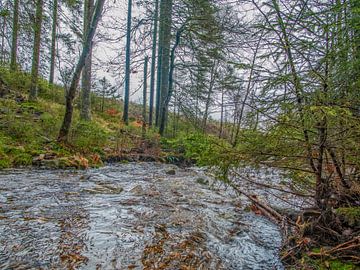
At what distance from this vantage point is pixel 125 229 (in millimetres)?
3115

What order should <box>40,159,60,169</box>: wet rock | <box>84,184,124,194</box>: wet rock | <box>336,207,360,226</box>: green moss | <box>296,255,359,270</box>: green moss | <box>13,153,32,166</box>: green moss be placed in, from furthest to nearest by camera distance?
<box>40,159,60,169</box>: wet rock
<box>13,153,32,166</box>: green moss
<box>84,184,124,194</box>: wet rock
<box>336,207,360,226</box>: green moss
<box>296,255,359,270</box>: green moss

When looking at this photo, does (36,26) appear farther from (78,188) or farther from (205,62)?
(205,62)

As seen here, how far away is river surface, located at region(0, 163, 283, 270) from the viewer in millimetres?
2438

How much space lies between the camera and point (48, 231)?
288 cm

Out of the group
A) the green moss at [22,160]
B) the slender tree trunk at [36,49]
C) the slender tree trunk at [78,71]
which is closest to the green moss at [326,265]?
the slender tree trunk at [36,49]

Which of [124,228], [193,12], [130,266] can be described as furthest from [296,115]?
[193,12]

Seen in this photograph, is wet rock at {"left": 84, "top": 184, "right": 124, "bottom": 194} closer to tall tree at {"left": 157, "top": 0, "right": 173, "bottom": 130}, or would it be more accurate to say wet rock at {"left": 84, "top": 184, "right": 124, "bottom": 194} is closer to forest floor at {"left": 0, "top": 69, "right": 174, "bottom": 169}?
forest floor at {"left": 0, "top": 69, "right": 174, "bottom": 169}

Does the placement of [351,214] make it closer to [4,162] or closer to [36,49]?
[4,162]

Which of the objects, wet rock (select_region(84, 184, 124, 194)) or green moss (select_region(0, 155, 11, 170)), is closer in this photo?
wet rock (select_region(84, 184, 124, 194))

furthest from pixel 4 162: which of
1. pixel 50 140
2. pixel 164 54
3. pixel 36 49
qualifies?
pixel 164 54

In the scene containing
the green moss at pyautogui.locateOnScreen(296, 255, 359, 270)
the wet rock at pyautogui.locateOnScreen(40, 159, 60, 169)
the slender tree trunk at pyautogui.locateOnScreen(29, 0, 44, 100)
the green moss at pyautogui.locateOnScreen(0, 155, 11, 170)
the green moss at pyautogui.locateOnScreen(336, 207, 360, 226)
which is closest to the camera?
the green moss at pyautogui.locateOnScreen(296, 255, 359, 270)

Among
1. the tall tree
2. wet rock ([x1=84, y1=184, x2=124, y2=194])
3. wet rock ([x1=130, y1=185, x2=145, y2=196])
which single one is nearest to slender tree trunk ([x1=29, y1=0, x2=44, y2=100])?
wet rock ([x1=84, y1=184, x2=124, y2=194])

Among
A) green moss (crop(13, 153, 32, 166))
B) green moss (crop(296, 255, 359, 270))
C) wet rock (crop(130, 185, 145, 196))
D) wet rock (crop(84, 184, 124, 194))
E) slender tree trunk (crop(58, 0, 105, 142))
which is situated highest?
slender tree trunk (crop(58, 0, 105, 142))

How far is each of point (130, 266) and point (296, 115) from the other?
188cm
